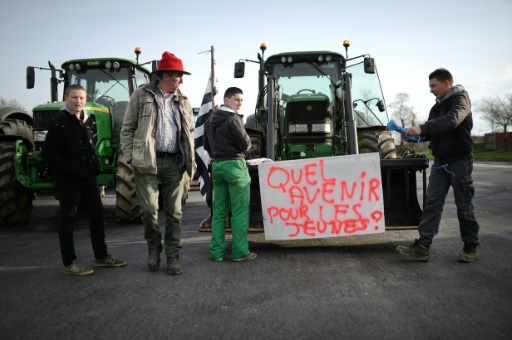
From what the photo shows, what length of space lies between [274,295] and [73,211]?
93.4 inches

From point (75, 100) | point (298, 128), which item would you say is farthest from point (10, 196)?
point (298, 128)

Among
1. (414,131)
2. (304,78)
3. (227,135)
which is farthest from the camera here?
(304,78)

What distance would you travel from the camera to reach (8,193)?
8266mm

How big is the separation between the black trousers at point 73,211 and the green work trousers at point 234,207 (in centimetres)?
127

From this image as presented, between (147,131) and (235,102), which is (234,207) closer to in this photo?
(235,102)

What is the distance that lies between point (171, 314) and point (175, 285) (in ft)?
2.77

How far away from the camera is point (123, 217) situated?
8.23 metres

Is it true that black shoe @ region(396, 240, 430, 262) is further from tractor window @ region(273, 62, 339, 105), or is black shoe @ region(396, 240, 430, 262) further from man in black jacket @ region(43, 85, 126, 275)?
tractor window @ region(273, 62, 339, 105)

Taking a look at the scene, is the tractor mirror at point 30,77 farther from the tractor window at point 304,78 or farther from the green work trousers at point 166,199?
the green work trousers at point 166,199

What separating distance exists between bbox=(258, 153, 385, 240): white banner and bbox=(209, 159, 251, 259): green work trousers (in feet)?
1.32

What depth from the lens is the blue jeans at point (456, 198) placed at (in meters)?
5.13

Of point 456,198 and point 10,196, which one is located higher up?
point 456,198

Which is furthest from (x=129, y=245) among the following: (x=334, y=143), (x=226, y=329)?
(x=334, y=143)

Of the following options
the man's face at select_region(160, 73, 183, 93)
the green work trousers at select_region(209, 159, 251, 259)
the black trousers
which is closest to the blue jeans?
the green work trousers at select_region(209, 159, 251, 259)
